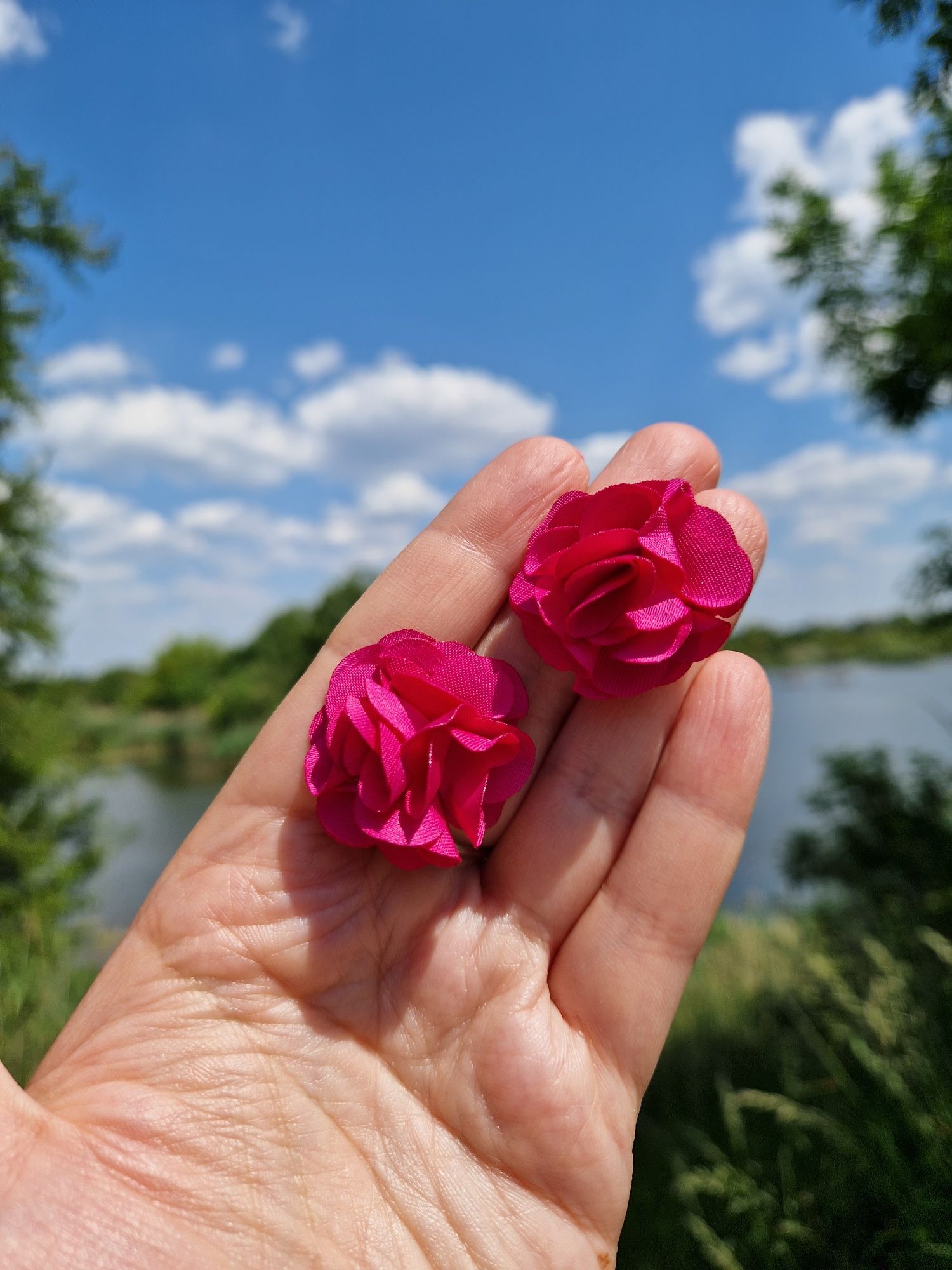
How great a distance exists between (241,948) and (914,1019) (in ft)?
10.1

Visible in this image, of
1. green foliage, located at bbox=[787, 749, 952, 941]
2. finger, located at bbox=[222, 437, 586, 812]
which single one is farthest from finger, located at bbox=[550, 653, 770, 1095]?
green foliage, located at bbox=[787, 749, 952, 941]

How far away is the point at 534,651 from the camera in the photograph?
7.59 feet

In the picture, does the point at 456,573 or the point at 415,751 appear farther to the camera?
the point at 456,573

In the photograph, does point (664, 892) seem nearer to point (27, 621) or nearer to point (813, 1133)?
point (813, 1133)

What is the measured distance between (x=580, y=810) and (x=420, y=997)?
0.62 metres

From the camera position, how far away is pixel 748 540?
2293 millimetres

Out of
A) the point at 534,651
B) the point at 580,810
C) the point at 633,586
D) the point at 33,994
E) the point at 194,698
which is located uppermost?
the point at 194,698

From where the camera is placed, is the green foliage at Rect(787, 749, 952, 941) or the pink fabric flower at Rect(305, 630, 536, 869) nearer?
the pink fabric flower at Rect(305, 630, 536, 869)

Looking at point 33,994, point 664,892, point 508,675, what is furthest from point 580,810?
point 33,994

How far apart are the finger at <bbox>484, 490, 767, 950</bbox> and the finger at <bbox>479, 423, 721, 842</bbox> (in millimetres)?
55

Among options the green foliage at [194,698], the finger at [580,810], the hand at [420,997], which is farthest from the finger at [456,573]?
the green foliage at [194,698]

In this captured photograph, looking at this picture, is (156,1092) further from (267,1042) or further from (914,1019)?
(914,1019)

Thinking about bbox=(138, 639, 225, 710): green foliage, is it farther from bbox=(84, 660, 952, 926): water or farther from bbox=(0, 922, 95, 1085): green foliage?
bbox=(0, 922, 95, 1085): green foliage

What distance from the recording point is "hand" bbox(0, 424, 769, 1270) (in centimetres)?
182
